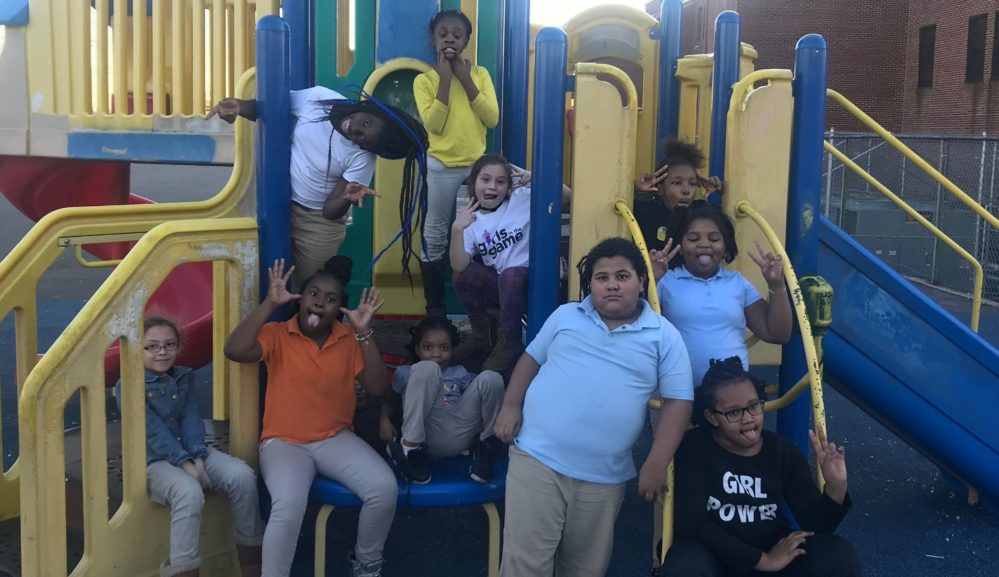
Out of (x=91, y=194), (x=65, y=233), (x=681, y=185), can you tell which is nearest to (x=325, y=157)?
(x=65, y=233)

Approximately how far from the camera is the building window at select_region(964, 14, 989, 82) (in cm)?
2328

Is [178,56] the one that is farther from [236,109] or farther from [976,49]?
[976,49]

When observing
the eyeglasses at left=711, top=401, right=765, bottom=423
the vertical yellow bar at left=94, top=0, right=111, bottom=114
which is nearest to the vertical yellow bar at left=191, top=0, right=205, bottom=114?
the vertical yellow bar at left=94, top=0, right=111, bottom=114

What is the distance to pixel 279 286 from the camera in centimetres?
343

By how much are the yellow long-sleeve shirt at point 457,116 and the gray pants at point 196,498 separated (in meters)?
1.89

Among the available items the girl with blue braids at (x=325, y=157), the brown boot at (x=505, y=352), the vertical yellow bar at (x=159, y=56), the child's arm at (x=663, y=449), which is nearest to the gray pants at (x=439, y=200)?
the girl with blue braids at (x=325, y=157)

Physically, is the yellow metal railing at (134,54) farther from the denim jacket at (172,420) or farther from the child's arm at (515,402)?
the child's arm at (515,402)

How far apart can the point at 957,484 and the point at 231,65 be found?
15.9ft

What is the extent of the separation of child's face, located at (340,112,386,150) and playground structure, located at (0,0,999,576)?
0.31 metres

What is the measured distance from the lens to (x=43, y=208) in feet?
22.8

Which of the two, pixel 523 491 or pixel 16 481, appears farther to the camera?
pixel 16 481

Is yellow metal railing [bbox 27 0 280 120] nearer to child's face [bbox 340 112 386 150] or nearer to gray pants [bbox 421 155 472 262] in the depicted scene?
gray pants [bbox 421 155 472 262]

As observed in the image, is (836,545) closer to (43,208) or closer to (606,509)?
(606,509)

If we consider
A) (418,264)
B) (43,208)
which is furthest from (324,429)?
(43,208)
